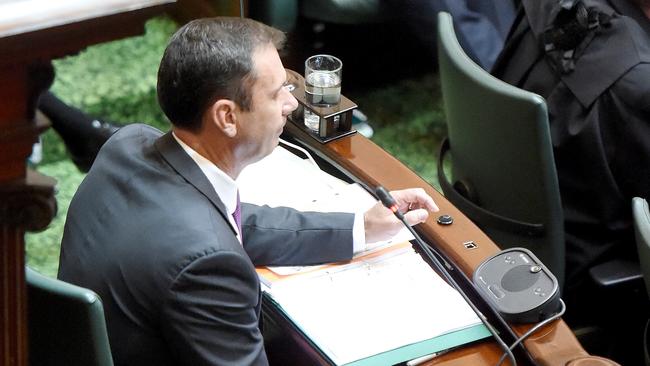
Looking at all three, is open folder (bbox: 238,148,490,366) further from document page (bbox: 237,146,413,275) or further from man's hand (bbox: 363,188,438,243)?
document page (bbox: 237,146,413,275)

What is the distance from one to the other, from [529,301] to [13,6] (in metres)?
0.99

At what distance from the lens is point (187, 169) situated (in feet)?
4.42

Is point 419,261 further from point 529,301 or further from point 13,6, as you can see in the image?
point 13,6

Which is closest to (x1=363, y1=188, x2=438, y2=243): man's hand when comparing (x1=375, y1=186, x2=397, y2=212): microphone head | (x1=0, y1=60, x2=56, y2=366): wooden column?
(x1=375, y1=186, x2=397, y2=212): microphone head

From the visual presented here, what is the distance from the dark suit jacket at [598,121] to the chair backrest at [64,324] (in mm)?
1097

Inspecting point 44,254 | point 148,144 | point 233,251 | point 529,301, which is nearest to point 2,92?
point 233,251

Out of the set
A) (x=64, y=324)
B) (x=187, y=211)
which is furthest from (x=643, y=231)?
(x=64, y=324)

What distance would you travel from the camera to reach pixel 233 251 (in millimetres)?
1254

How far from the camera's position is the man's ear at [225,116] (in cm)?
134

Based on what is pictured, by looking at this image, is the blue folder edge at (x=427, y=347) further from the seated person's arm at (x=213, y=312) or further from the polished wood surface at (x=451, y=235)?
the seated person's arm at (x=213, y=312)

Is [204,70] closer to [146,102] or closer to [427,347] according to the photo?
[427,347]

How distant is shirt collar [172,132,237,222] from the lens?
138 centimetres

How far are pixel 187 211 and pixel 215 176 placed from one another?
108mm

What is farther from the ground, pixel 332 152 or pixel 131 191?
pixel 131 191
